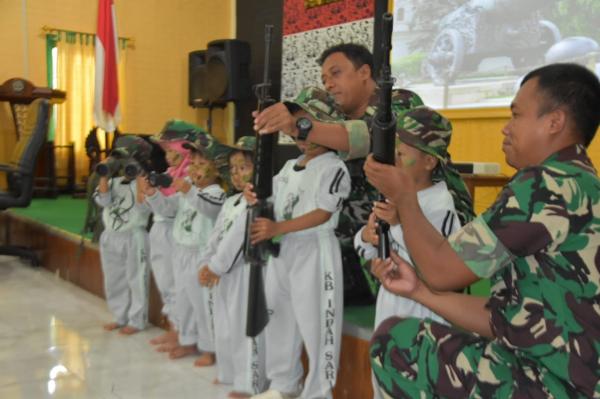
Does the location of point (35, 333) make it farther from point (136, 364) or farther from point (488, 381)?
point (488, 381)

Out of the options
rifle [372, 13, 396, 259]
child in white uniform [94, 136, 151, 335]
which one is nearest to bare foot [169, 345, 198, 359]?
child in white uniform [94, 136, 151, 335]

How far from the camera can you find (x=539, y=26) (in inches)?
173

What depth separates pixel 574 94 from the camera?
40.6 inches

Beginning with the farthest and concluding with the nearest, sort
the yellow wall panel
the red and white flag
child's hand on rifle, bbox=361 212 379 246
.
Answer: the yellow wall panel
the red and white flag
child's hand on rifle, bbox=361 212 379 246

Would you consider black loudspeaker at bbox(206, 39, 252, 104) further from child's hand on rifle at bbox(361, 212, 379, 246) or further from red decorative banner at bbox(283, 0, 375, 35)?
child's hand on rifle at bbox(361, 212, 379, 246)

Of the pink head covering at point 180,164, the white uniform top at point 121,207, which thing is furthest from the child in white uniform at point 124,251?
the pink head covering at point 180,164

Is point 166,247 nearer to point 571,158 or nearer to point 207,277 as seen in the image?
point 207,277

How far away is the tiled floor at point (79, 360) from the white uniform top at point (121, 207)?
507mm

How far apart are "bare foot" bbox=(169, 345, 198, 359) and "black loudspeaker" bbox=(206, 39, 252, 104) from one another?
505 cm

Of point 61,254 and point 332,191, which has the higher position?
point 332,191

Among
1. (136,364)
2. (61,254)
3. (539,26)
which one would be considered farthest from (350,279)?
(539,26)

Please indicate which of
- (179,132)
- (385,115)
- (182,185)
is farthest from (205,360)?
(385,115)

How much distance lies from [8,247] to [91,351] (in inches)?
84.3

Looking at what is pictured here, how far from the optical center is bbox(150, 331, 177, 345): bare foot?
2.63 m
